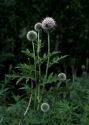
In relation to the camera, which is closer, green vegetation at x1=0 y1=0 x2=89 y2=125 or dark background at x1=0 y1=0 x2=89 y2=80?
green vegetation at x1=0 y1=0 x2=89 y2=125

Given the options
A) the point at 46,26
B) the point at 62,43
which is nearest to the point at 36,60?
the point at 46,26

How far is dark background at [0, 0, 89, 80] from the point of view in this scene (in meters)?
6.66

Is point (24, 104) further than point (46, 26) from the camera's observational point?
Yes

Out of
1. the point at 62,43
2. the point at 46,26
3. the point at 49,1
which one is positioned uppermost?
the point at 49,1

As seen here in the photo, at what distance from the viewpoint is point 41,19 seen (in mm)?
6906

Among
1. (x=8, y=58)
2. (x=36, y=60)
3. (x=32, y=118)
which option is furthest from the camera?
(x=8, y=58)

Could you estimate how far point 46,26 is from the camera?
4082 mm

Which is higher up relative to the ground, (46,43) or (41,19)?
(41,19)

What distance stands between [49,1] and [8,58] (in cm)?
124

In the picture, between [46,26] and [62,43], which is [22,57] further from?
[46,26]

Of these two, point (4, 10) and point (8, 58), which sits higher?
point (4, 10)

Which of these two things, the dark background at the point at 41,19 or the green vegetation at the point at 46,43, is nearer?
the green vegetation at the point at 46,43

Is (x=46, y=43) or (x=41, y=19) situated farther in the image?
(x=46, y=43)

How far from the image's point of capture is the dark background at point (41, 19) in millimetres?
6656
